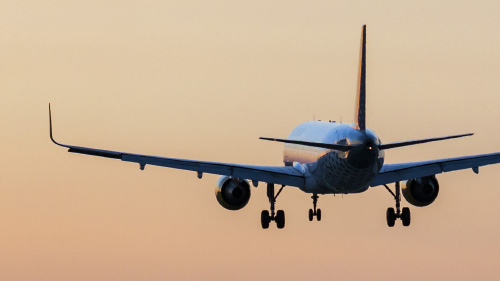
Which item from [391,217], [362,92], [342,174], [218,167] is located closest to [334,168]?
[342,174]

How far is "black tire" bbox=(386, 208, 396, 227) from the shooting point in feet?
454

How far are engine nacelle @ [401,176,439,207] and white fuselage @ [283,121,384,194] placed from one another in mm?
7264

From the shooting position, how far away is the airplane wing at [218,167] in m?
128

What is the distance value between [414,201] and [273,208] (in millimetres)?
9758

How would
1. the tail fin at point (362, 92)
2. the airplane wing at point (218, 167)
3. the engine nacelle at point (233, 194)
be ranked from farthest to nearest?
the engine nacelle at point (233, 194) → the airplane wing at point (218, 167) → the tail fin at point (362, 92)

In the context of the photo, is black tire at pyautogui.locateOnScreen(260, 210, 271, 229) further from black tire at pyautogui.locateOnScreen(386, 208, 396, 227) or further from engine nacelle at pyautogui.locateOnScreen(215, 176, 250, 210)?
black tire at pyautogui.locateOnScreen(386, 208, 396, 227)

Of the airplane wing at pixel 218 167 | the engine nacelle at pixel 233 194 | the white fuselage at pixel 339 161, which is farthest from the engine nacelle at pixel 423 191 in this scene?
the engine nacelle at pixel 233 194

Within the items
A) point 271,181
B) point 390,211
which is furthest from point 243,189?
point 390,211

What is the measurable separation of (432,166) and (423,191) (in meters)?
2.87

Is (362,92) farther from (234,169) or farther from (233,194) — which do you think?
(233,194)

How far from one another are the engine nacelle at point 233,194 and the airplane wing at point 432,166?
9.36 metres

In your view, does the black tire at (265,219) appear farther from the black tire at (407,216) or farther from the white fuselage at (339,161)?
the black tire at (407,216)

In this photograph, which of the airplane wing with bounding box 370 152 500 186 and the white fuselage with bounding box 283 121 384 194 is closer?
the white fuselage with bounding box 283 121 384 194

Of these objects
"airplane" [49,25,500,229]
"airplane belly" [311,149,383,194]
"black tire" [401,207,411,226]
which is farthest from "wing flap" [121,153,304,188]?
"black tire" [401,207,411,226]
